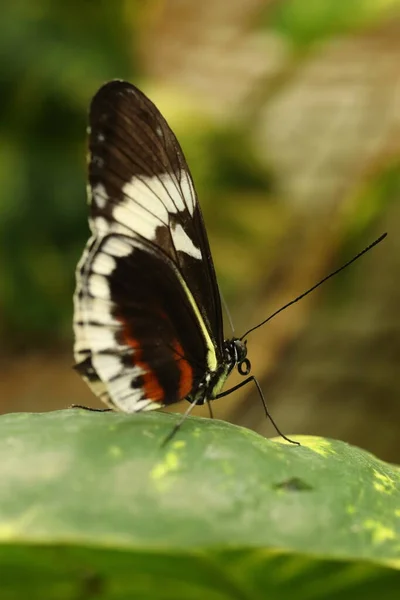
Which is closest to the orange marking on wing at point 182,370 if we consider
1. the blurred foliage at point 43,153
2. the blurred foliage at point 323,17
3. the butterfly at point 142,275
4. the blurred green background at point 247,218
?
the butterfly at point 142,275

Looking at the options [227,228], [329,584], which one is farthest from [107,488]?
[227,228]

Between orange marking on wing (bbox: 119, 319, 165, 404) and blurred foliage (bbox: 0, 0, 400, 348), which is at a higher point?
blurred foliage (bbox: 0, 0, 400, 348)

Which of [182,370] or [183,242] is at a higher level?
[183,242]

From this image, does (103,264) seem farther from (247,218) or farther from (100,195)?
(247,218)

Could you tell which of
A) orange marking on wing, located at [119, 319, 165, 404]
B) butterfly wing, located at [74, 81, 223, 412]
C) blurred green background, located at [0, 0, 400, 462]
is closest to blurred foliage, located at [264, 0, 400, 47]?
blurred green background, located at [0, 0, 400, 462]

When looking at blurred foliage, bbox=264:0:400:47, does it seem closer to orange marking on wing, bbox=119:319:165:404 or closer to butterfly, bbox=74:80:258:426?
butterfly, bbox=74:80:258:426

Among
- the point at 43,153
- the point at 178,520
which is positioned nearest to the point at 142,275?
the point at 178,520

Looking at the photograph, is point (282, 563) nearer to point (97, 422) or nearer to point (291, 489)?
point (291, 489)
